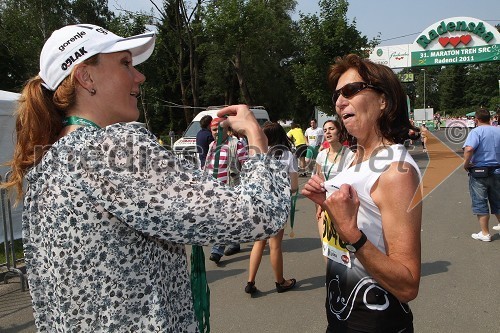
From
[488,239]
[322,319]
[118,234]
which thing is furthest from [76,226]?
[488,239]

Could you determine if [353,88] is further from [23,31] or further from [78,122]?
[23,31]

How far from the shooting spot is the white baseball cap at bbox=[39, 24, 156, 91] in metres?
1.29

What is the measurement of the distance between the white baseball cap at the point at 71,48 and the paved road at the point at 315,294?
3133 mm

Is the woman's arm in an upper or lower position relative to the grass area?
upper

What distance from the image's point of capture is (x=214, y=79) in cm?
3431

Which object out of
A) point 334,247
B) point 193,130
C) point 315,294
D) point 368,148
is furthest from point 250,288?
point 193,130

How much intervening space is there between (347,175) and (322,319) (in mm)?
2539

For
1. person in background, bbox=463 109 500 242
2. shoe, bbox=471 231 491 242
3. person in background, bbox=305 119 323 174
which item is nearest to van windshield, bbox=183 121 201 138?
person in background, bbox=305 119 323 174

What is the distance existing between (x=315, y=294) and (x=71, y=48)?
12.8 ft

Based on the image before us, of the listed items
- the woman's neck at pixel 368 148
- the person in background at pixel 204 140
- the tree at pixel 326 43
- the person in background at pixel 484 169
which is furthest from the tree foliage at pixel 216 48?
the woman's neck at pixel 368 148

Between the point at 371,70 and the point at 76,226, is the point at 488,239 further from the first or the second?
the point at 76,226

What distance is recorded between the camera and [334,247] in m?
1.98

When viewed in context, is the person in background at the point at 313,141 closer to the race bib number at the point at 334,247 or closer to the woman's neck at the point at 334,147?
the woman's neck at the point at 334,147

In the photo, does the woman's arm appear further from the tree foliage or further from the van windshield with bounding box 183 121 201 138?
the tree foliage
